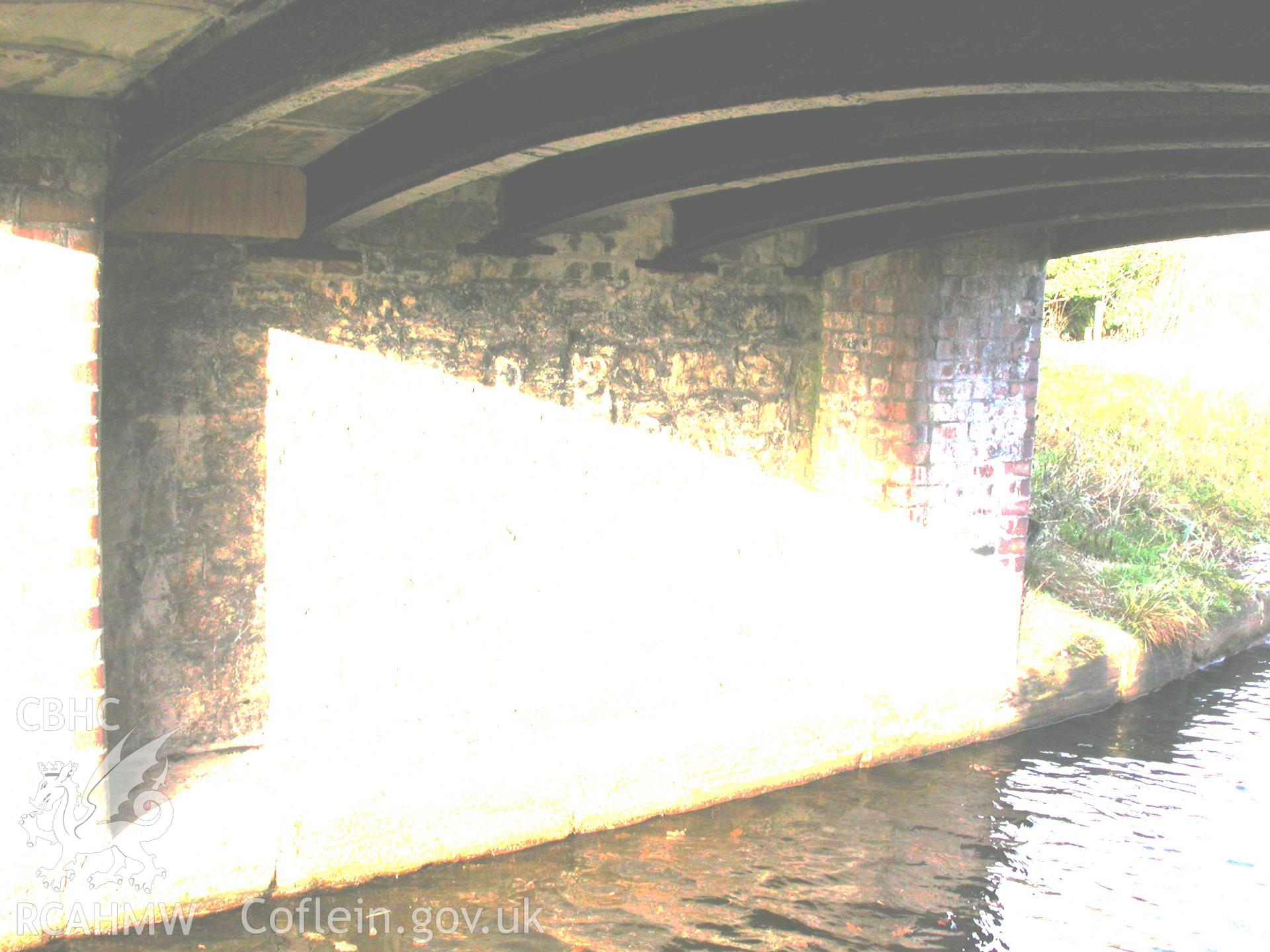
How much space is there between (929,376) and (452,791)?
2.77 m

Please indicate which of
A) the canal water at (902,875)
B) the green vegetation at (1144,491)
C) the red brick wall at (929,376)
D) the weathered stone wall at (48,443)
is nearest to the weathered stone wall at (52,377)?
the weathered stone wall at (48,443)

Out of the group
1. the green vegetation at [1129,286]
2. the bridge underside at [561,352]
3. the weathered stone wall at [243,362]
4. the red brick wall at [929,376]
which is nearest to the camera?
the bridge underside at [561,352]

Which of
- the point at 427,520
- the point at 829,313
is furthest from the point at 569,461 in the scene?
the point at 829,313

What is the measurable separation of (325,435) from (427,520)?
500 mm

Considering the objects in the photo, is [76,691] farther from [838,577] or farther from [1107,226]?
[1107,226]

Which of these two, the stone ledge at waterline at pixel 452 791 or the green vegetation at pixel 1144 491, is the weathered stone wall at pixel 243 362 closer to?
the stone ledge at waterline at pixel 452 791

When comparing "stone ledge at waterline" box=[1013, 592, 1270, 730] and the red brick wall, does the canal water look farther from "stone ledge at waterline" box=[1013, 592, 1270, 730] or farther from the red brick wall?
the red brick wall

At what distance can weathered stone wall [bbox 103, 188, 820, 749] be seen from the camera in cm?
384

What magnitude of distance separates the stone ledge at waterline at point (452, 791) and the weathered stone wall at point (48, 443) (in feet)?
1.64

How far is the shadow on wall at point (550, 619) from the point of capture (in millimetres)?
4191

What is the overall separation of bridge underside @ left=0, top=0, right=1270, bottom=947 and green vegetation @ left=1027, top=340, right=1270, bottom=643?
139 centimetres

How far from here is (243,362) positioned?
400 centimetres

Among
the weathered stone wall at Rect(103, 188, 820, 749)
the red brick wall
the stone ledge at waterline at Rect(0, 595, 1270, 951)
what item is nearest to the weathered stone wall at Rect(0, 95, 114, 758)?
the weathered stone wall at Rect(103, 188, 820, 749)

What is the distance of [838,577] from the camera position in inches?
216
